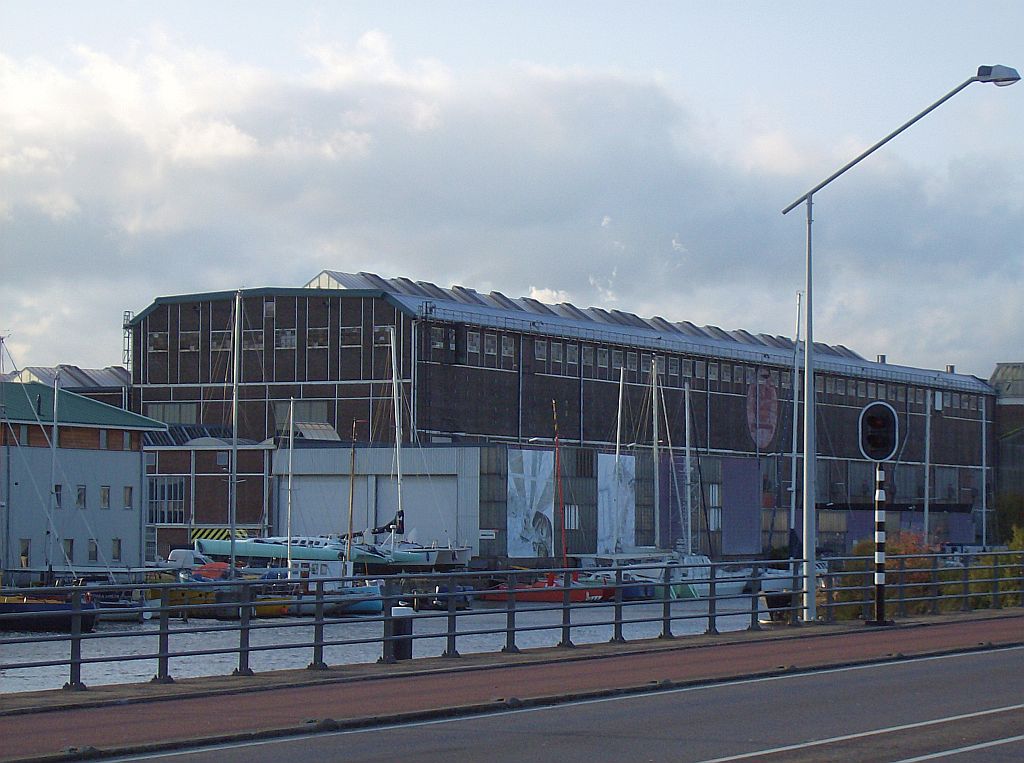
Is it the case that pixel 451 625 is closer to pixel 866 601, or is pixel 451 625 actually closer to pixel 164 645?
pixel 164 645

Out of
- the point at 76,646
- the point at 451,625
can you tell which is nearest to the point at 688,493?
the point at 451,625

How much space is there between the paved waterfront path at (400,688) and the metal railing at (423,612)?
44 centimetres

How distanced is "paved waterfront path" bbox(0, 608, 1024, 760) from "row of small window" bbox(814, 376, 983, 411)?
93.1 m

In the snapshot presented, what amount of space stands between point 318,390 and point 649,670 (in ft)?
245

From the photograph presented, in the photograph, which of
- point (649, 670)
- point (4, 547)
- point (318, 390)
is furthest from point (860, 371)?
point (649, 670)

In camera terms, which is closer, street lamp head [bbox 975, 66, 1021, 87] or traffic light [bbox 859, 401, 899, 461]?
street lamp head [bbox 975, 66, 1021, 87]

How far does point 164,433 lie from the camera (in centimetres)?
9138

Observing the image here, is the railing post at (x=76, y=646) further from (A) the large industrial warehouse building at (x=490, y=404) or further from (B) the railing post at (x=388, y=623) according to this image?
(A) the large industrial warehouse building at (x=490, y=404)

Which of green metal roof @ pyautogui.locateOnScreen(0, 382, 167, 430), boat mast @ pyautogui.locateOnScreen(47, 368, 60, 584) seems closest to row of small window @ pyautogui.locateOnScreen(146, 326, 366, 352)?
green metal roof @ pyautogui.locateOnScreen(0, 382, 167, 430)

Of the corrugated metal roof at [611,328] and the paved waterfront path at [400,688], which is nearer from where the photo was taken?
the paved waterfront path at [400,688]

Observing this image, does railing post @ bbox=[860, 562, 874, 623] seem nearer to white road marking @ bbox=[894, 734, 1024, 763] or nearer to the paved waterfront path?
the paved waterfront path

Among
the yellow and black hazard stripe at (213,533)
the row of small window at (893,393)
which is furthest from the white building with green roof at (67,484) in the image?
the row of small window at (893,393)

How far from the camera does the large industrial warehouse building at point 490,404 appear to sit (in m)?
87.6

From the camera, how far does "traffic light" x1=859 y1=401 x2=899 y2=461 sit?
2484 centimetres
